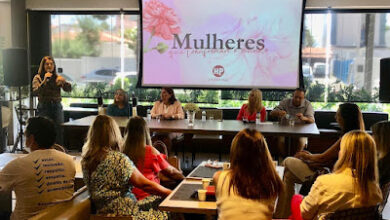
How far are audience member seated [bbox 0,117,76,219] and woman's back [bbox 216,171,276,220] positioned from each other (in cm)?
Answer: 111

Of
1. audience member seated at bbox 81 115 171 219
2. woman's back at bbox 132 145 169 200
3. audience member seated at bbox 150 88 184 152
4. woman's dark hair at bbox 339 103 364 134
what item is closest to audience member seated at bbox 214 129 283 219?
audience member seated at bbox 81 115 171 219

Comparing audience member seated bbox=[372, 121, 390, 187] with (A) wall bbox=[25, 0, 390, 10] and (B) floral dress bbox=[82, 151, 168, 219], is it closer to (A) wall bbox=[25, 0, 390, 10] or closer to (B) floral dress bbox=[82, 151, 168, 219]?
(B) floral dress bbox=[82, 151, 168, 219]

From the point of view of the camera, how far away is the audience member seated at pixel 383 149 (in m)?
3.39

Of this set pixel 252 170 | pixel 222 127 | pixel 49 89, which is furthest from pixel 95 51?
pixel 252 170

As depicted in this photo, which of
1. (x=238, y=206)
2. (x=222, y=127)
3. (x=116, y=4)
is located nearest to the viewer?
(x=238, y=206)

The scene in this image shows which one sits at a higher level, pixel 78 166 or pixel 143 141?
pixel 143 141

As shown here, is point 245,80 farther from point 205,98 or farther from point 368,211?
point 368,211

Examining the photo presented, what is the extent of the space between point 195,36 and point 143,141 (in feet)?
16.4

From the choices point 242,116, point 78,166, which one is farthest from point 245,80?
point 78,166

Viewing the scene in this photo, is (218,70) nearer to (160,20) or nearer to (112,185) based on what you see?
(160,20)

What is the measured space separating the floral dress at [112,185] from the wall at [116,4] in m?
5.81

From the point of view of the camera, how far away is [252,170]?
2.47 meters

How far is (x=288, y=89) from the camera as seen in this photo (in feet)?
25.6

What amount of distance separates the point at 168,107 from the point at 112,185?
3865 mm
